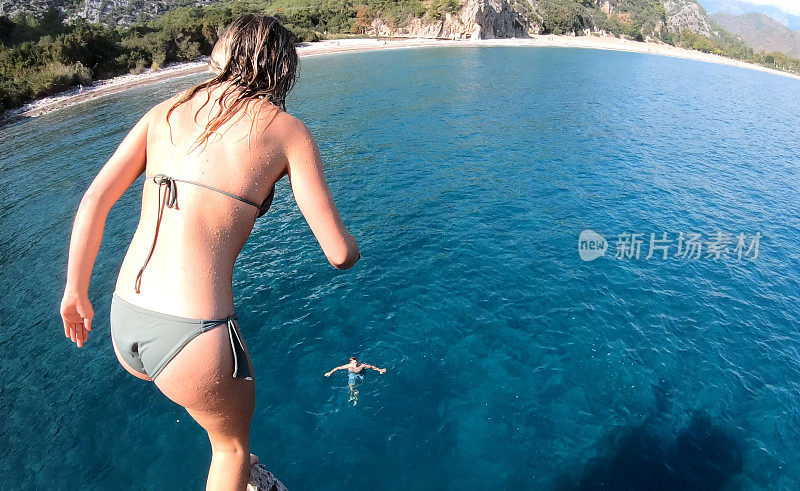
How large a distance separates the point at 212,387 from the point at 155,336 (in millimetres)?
373

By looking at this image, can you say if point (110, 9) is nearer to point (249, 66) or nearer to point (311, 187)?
point (249, 66)

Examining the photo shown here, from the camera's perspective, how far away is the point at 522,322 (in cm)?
1195

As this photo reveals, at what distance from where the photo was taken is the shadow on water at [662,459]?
802 cm

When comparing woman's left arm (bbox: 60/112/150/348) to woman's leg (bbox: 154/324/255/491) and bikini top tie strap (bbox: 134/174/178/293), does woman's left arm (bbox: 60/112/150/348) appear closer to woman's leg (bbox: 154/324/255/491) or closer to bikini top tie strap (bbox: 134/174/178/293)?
bikini top tie strap (bbox: 134/174/178/293)

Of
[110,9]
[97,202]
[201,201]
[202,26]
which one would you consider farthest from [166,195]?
[110,9]

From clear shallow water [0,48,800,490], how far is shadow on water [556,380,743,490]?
4 centimetres

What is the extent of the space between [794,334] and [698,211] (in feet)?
28.0

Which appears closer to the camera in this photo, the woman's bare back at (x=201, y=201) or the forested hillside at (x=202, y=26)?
the woman's bare back at (x=201, y=201)

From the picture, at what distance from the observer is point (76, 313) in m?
2.48

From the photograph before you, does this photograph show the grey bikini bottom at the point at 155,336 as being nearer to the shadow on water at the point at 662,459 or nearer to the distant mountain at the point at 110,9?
the shadow on water at the point at 662,459

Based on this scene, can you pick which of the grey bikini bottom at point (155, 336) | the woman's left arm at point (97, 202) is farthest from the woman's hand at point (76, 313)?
the grey bikini bottom at point (155, 336)

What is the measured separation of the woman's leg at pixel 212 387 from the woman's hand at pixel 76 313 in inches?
23.8

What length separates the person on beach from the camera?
2.14 m

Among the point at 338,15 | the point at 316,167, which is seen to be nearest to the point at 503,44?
the point at 338,15
